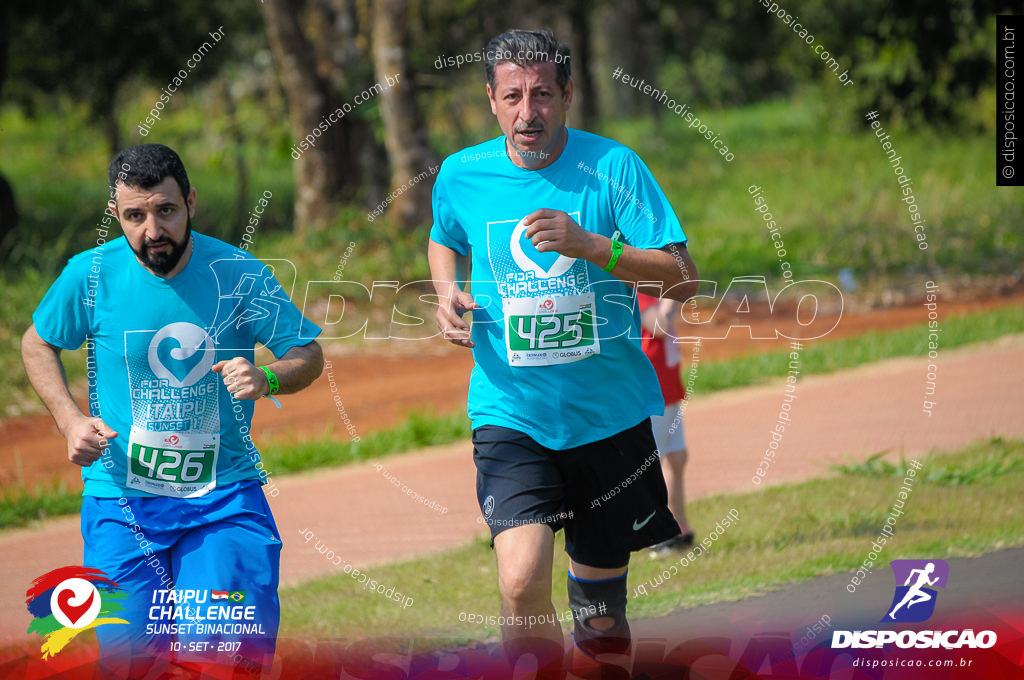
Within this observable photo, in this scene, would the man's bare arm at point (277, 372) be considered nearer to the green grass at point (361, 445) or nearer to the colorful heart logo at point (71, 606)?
the colorful heart logo at point (71, 606)

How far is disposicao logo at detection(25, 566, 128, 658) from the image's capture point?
3.42 meters

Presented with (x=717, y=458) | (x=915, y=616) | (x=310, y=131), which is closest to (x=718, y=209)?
(x=310, y=131)

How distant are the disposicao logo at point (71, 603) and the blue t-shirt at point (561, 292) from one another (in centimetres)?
131

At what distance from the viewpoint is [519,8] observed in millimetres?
20938

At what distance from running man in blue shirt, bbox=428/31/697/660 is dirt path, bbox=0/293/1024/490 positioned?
4.77 m

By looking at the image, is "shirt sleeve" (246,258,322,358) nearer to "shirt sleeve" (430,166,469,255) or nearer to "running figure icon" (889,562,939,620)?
"shirt sleeve" (430,166,469,255)

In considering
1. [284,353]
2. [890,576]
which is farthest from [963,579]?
[284,353]

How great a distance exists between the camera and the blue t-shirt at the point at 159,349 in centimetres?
343

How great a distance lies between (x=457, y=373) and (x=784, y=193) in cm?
838

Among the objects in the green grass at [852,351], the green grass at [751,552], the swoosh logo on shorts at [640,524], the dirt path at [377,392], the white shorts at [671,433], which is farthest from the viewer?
the green grass at [852,351]

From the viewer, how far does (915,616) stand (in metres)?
4.40

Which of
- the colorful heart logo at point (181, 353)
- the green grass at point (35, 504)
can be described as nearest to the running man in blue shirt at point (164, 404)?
the colorful heart logo at point (181, 353)

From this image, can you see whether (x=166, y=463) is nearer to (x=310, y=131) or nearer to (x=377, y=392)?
(x=377, y=392)

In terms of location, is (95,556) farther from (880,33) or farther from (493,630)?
(880,33)
